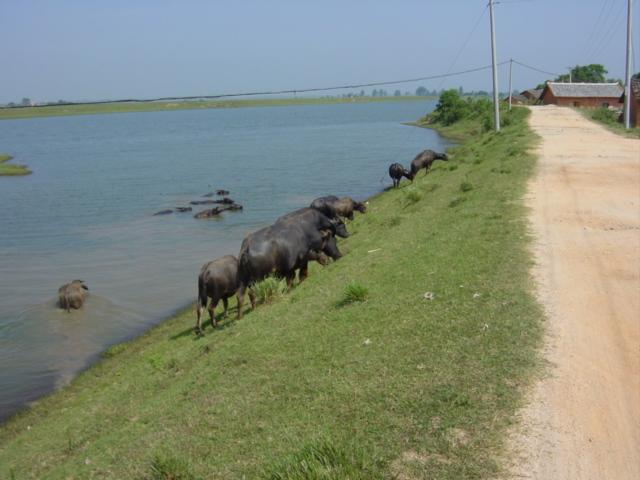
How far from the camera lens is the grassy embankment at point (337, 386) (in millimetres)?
5645

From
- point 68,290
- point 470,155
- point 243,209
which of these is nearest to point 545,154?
point 470,155

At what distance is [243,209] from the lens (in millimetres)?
30453

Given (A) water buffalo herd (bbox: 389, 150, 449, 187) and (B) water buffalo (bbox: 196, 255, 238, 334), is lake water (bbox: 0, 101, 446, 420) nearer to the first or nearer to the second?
(B) water buffalo (bbox: 196, 255, 238, 334)

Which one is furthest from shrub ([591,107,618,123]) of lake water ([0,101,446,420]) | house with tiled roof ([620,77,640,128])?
lake water ([0,101,446,420])

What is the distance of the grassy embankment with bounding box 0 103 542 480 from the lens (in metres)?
5.64

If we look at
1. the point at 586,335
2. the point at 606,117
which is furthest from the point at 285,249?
the point at 606,117

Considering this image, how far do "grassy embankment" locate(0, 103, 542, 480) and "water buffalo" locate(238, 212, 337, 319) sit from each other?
0.55 metres

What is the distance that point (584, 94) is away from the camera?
66.6 meters

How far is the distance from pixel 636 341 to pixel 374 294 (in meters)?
3.78

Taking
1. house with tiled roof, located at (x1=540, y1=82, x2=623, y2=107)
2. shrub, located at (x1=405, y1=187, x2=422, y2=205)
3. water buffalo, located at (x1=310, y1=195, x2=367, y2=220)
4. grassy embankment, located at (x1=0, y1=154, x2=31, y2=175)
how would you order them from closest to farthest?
water buffalo, located at (x1=310, y1=195, x2=367, y2=220), shrub, located at (x1=405, y1=187, x2=422, y2=205), grassy embankment, located at (x1=0, y1=154, x2=31, y2=175), house with tiled roof, located at (x1=540, y1=82, x2=623, y2=107)

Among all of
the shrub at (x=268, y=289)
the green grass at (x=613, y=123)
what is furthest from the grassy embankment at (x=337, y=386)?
the green grass at (x=613, y=123)

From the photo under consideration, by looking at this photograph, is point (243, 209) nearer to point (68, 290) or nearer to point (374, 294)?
point (68, 290)

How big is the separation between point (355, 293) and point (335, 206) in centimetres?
1015

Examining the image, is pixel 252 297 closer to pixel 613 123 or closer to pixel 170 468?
pixel 170 468
